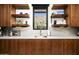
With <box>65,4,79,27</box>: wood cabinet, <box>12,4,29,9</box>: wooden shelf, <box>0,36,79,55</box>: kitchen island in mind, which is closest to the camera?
<box>0,36,79,55</box>: kitchen island

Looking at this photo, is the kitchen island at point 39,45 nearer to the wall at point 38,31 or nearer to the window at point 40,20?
the wall at point 38,31

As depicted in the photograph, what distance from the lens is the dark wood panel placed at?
5582 mm

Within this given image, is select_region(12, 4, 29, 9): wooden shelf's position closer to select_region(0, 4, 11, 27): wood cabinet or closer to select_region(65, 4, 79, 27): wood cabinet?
select_region(0, 4, 11, 27): wood cabinet

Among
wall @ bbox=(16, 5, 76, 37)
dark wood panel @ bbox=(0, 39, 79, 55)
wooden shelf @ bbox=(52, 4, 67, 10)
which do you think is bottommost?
dark wood panel @ bbox=(0, 39, 79, 55)

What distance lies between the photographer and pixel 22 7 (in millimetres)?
6219

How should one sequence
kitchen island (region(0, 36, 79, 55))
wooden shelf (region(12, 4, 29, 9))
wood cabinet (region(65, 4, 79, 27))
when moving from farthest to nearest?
wooden shelf (region(12, 4, 29, 9)) → wood cabinet (region(65, 4, 79, 27)) → kitchen island (region(0, 36, 79, 55))

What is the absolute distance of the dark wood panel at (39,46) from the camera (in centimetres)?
558

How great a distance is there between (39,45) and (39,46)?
0.11 ft

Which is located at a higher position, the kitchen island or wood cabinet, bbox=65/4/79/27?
wood cabinet, bbox=65/4/79/27


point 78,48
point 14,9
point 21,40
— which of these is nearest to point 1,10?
point 14,9

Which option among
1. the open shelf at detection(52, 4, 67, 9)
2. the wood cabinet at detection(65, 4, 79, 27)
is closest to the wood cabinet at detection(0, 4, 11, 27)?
the open shelf at detection(52, 4, 67, 9)

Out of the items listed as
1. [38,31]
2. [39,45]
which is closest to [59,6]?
[38,31]

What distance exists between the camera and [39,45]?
559 centimetres
